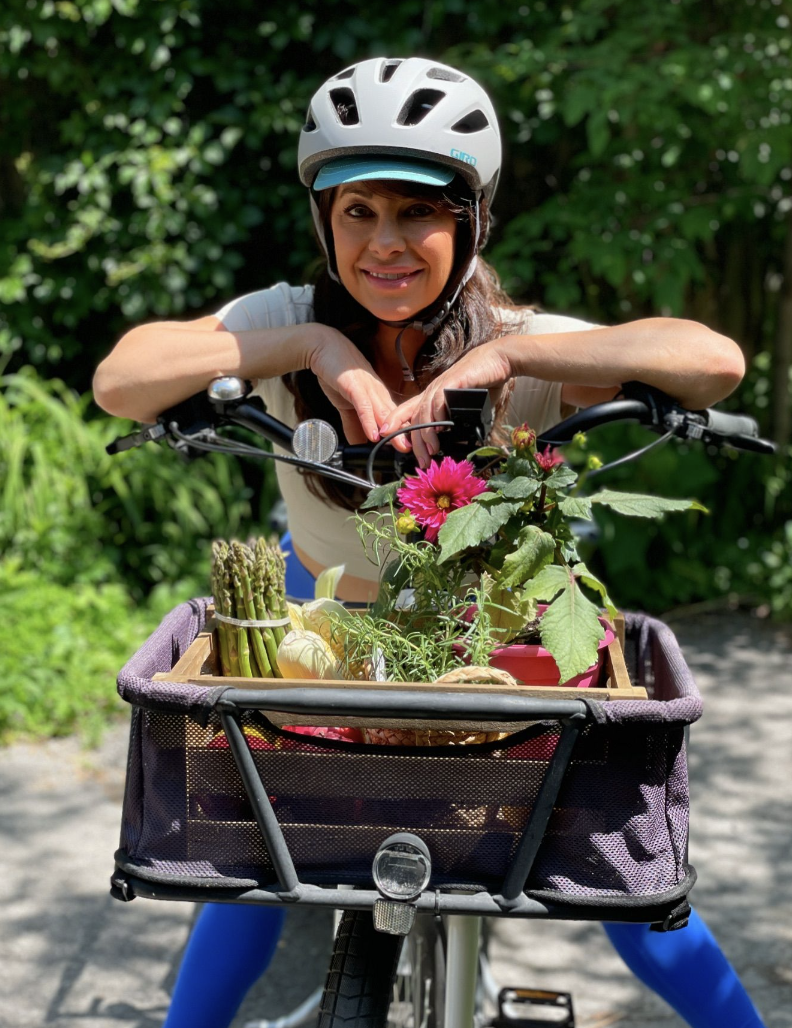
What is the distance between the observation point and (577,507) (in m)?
1.48

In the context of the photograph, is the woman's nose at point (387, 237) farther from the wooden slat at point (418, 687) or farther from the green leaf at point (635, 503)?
the wooden slat at point (418, 687)

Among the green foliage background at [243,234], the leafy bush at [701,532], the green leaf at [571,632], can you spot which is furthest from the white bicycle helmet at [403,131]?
the leafy bush at [701,532]

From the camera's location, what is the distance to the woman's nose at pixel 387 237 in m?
1.98

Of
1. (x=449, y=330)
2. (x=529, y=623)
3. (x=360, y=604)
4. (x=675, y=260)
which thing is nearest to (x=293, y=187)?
(x=675, y=260)

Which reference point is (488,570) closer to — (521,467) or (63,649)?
(521,467)

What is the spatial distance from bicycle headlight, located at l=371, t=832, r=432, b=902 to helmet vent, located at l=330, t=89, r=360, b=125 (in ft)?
4.00

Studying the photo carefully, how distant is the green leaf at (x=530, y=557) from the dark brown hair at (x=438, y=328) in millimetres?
622

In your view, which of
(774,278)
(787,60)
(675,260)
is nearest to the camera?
(787,60)

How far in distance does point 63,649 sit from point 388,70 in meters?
3.12

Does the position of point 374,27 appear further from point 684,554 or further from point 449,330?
point 449,330

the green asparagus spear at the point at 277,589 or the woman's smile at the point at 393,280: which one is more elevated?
the woman's smile at the point at 393,280

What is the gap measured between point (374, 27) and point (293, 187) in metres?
0.85

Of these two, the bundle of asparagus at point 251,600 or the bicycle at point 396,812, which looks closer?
the bicycle at point 396,812

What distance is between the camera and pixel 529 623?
1.55 m
